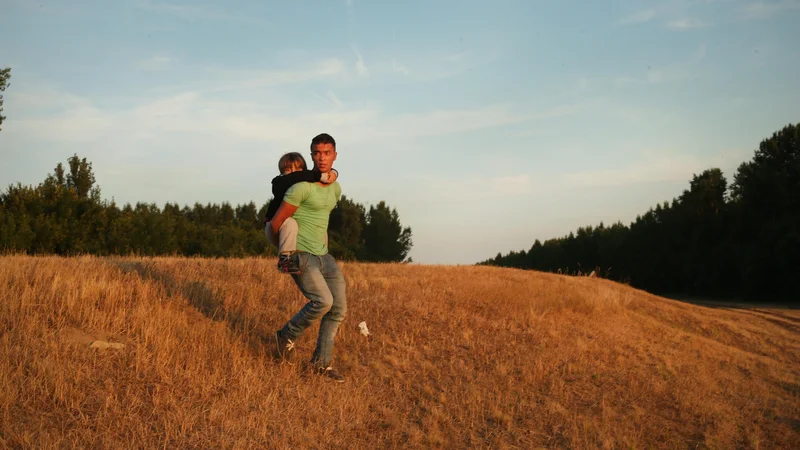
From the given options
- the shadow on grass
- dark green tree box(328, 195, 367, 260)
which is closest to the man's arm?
the shadow on grass

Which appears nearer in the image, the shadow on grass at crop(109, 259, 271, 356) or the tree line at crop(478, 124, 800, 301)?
the shadow on grass at crop(109, 259, 271, 356)

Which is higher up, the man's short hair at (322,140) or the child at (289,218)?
the man's short hair at (322,140)

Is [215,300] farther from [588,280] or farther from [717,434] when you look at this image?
[588,280]

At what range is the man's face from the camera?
6352mm

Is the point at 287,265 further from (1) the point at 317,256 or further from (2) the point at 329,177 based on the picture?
(2) the point at 329,177

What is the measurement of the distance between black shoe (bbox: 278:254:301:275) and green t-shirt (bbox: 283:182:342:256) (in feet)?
0.66

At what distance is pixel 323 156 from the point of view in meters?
6.36

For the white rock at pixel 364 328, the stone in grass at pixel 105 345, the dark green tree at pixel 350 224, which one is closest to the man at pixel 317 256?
the stone in grass at pixel 105 345

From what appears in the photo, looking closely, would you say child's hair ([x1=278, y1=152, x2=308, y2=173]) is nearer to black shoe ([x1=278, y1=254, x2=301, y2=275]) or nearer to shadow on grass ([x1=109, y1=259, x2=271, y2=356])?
black shoe ([x1=278, y1=254, x2=301, y2=275])

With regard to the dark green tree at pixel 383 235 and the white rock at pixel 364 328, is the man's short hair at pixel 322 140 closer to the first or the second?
Answer: the white rock at pixel 364 328

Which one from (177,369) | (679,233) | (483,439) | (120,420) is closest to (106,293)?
(177,369)

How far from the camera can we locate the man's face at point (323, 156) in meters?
6.35

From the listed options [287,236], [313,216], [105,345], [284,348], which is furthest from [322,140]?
[105,345]

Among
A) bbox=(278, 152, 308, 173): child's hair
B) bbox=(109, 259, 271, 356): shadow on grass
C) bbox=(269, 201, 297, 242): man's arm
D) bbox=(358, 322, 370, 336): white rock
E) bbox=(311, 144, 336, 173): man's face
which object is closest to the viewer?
bbox=(269, 201, 297, 242): man's arm
